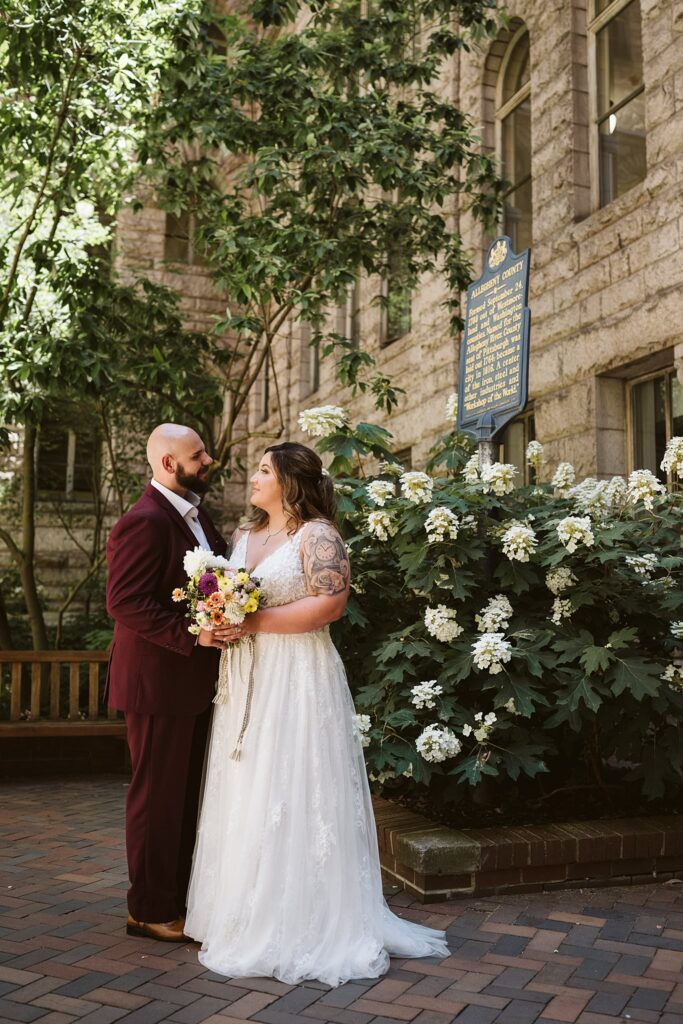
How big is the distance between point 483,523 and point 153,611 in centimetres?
194

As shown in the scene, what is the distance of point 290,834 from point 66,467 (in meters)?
14.9

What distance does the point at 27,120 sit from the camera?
852 centimetres

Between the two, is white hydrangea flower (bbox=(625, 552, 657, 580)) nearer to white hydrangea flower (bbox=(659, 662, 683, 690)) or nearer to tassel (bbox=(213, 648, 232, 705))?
white hydrangea flower (bbox=(659, 662, 683, 690))

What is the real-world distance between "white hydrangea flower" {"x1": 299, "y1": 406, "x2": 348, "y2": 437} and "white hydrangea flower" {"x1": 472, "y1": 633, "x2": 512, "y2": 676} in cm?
166

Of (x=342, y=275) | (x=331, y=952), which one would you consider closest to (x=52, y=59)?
(x=342, y=275)

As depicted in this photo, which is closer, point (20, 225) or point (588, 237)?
point (588, 237)

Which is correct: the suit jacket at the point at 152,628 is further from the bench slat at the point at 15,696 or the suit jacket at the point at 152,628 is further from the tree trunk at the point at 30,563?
the tree trunk at the point at 30,563

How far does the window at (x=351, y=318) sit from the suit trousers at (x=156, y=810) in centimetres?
1190

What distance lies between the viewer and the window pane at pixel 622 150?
342 inches

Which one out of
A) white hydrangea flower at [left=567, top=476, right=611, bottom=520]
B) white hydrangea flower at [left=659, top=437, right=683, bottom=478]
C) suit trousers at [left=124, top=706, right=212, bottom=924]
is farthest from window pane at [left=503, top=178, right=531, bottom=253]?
suit trousers at [left=124, top=706, right=212, bottom=924]

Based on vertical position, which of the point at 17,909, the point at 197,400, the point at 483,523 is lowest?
the point at 17,909

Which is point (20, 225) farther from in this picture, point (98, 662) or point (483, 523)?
point (483, 523)

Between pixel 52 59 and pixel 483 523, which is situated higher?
pixel 52 59

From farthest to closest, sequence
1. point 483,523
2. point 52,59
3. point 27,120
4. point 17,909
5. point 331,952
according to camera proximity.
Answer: point 27,120 → point 52,59 → point 483,523 → point 17,909 → point 331,952
